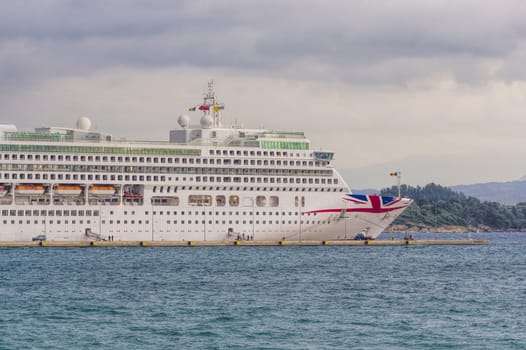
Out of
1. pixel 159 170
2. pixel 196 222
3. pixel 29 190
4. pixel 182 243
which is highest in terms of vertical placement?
pixel 159 170

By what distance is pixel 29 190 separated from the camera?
315 ft

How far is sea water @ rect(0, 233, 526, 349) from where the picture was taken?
45812 millimetres

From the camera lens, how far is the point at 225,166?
3984 inches

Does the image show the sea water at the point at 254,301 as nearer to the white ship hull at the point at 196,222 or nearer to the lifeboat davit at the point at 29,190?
the white ship hull at the point at 196,222

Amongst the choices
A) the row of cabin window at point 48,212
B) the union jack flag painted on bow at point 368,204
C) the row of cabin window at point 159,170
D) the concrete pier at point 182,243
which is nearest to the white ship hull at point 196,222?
the row of cabin window at point 48,212

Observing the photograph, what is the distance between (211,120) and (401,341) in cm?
6253

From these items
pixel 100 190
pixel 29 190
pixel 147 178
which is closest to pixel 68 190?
pixel 100 190

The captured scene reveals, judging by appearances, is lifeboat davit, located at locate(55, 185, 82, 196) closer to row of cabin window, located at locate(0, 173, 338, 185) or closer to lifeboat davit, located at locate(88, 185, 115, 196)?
row of cabin window, located at locate(0, 173, 338, 185)

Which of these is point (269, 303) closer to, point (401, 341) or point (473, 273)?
point (401, 341)

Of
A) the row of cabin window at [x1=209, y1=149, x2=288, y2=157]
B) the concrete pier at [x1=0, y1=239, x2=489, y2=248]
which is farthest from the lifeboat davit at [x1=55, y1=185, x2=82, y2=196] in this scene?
the row of cabin window at [x1=209, y1=149, x2=288, y2=157]

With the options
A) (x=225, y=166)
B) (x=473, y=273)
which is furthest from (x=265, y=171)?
(x=473, y=273)

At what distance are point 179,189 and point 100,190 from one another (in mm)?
7277

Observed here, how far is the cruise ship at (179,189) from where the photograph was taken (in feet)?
316

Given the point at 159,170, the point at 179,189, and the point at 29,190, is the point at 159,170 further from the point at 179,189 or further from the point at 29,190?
the point at 29,190
